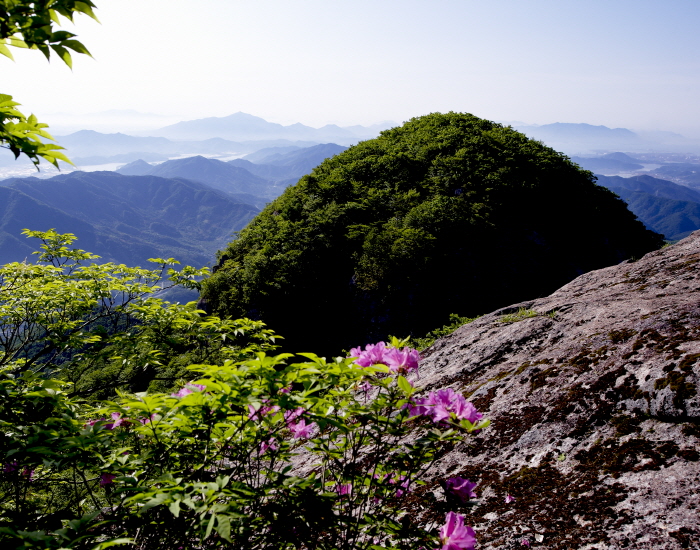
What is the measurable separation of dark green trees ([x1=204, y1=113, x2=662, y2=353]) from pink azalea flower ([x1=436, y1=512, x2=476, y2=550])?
1253 cm

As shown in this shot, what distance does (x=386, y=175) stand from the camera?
64.1 ft

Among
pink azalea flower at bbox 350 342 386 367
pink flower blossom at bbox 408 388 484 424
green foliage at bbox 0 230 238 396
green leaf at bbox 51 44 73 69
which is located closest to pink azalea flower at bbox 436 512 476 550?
pink flower blossom at bbox 408 388 484 424

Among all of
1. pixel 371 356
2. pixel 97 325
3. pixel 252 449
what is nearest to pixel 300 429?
pixel 252 449

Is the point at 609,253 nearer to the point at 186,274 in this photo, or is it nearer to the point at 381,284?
the point at 381,284

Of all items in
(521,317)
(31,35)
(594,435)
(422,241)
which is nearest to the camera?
(31,35)

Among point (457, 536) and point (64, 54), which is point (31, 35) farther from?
point (457, 536)

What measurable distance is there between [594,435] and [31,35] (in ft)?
13.5

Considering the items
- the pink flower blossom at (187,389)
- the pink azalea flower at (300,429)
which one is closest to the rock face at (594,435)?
the pink azalea flower at (300,429)

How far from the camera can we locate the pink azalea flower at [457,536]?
160 centimetres

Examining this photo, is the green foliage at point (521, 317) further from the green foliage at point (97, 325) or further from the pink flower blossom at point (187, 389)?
the pink flower blossom at point (187, 389)

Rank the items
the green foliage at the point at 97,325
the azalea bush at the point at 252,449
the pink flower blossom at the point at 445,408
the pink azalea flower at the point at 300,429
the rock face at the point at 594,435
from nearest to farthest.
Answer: the azalea bush at the point at 252,449 → the pink flower blossom at the point at 445,408 → the rock face at the point at 594,435 → the pink azalea flower at the point at 300,429 → the green foliage at the point at 97,325

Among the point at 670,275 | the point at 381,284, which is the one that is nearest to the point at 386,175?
the point at 381,284

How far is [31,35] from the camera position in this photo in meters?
1.58

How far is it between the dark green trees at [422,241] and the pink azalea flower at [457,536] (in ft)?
41.1
